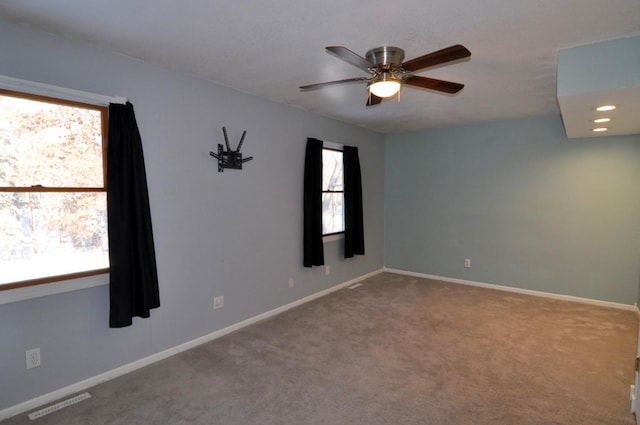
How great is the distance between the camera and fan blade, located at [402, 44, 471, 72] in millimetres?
1826

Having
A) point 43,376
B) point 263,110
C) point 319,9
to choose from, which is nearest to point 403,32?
point 319,9

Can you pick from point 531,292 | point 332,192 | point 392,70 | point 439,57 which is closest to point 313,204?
point 332,192

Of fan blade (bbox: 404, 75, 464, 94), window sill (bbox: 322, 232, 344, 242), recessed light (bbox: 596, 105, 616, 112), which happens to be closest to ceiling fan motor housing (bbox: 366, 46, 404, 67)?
fan blade (bbox: 404, 75, 464, 94)

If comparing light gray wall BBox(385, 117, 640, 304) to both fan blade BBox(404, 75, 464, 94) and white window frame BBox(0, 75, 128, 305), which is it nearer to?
fan blade BBox(404, 75, 464, 94)

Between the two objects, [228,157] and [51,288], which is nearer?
[51,288]

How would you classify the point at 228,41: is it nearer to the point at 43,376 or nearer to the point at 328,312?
the point at 43,376

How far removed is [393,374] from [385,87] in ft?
7.16

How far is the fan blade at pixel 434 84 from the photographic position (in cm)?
227

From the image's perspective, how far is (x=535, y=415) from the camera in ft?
7.32

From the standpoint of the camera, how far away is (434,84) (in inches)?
91.8

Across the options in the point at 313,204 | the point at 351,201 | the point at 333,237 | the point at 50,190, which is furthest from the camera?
the point at 351,201

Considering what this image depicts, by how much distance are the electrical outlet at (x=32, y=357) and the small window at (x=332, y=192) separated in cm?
328

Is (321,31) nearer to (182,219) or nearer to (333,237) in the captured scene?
(182,219)

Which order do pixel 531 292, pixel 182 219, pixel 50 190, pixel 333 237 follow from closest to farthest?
pixel 50 190, pixel 182 219, pixel 531 292, pixel 333 237
